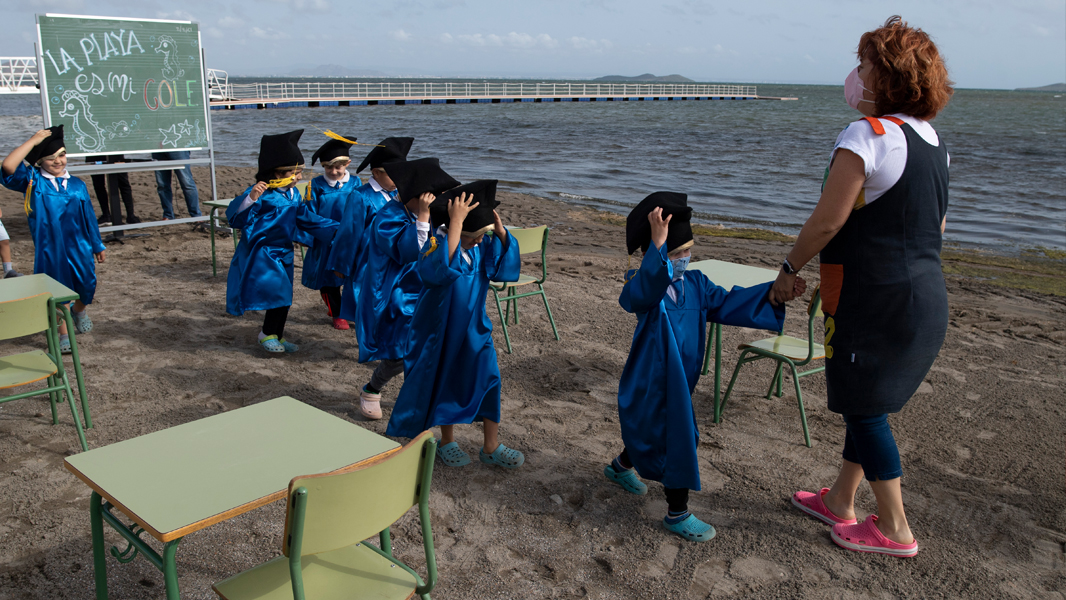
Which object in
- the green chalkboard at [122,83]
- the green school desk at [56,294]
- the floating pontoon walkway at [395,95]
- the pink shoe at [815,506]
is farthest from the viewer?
the floating pontoon walkway at [395,95]

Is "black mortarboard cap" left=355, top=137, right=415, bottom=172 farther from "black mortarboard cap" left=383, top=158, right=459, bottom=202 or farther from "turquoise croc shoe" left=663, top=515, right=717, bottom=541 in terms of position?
"turquoise croc shoe" left=663, top=515, right=717, bottom=541

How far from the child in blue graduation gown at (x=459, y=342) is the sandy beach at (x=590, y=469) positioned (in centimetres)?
38

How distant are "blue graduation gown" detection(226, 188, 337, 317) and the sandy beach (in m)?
0.40

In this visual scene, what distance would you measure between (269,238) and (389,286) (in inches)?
61.0

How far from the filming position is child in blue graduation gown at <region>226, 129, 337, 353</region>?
5.36 metres

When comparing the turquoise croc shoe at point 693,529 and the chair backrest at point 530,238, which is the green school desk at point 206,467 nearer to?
the turquoise croc shoe at point 693,529

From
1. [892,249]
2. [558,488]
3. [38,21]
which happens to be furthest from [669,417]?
[38,21]

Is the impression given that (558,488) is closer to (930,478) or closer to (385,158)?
(930,478)

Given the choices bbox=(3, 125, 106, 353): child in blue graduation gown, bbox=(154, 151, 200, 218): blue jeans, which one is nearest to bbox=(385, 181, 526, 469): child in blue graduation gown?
bbox=(3, 125, 106, 353): child in blue graduation gown

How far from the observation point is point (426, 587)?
86.4 inches

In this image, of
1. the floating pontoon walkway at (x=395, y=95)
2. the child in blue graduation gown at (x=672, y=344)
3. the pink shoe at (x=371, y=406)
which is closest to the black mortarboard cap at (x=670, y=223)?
the child in blue graduation gown at (x=672, y=344)

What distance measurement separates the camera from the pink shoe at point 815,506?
3295 mm

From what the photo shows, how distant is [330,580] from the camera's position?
2188 mm

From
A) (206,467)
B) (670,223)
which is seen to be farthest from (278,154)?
(206,467)
